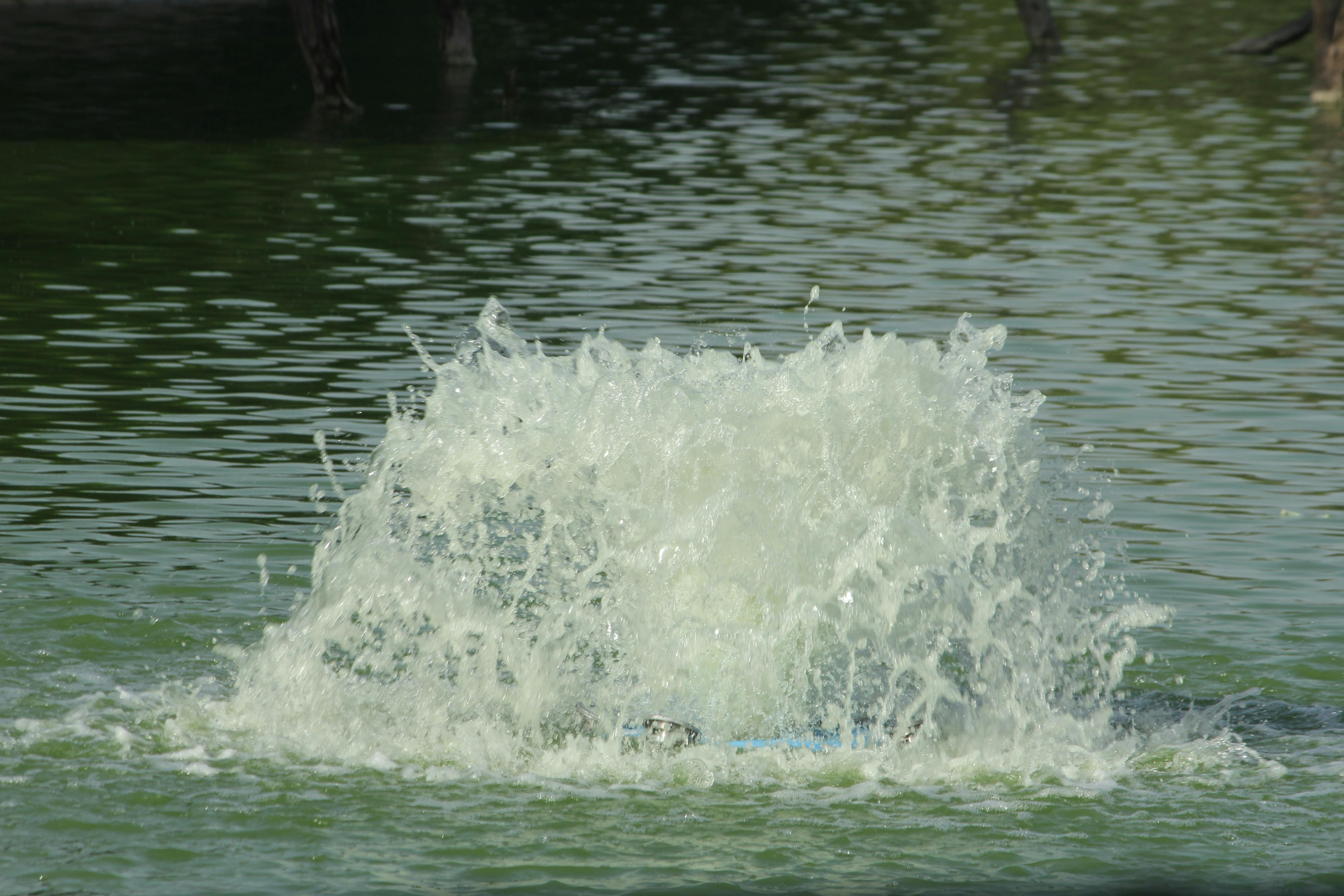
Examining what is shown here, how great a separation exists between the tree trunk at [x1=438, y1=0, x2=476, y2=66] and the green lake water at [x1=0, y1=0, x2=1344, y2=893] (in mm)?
12578

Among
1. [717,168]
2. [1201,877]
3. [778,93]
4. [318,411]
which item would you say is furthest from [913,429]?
[778,93]

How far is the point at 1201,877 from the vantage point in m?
6.48

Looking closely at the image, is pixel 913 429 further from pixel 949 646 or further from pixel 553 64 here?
pixel 553 64

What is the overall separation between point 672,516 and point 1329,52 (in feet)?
88.6

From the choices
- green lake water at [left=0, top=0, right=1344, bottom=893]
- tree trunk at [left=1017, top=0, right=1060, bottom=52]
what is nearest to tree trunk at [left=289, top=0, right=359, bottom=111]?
green lake water at [left=0, top=0, right=1344, bottom=893]

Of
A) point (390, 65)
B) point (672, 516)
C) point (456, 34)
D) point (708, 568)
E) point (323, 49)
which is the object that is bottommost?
point (708, 568)

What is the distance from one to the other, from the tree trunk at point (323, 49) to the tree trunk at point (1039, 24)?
16.2 meters

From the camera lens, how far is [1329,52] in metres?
31.9

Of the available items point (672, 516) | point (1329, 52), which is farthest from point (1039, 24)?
point (672, 516)

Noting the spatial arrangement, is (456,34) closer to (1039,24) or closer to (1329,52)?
(1039,24)

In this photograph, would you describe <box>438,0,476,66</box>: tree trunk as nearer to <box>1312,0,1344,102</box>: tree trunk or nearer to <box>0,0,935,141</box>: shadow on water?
<box>0,0,935,141</box>: shadow on water

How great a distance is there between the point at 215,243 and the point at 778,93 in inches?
658

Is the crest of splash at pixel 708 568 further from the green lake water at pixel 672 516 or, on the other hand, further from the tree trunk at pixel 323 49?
the tree trunk at pixel 323 49

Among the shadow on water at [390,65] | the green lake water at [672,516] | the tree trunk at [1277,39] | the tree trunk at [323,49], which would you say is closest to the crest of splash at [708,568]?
the green lake water at [672,516]
